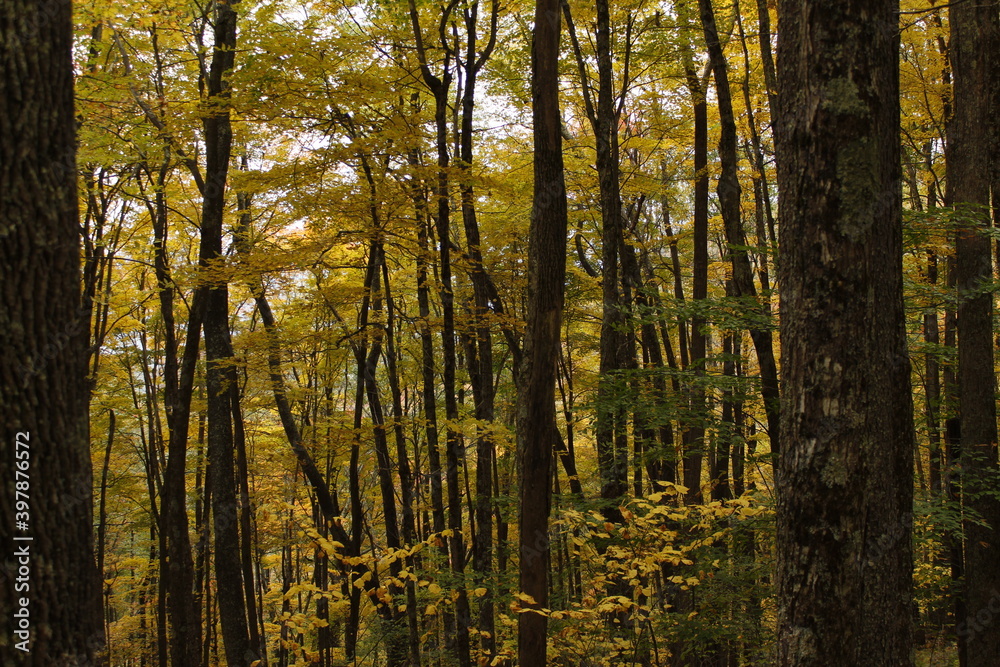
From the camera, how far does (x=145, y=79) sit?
10.3 m

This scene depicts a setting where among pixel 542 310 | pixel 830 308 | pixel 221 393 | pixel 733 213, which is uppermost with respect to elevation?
pixel 733 213

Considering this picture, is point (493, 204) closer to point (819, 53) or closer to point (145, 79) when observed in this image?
point (145, 79)

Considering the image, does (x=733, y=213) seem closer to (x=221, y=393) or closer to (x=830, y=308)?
(x=830, y=308)

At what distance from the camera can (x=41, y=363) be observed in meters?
2.07

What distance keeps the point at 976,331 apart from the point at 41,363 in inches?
315

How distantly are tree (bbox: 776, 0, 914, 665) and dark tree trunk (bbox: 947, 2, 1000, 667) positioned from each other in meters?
4.02

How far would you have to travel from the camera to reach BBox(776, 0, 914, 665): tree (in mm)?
3051

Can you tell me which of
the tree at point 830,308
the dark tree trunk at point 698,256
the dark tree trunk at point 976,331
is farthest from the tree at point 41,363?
the dark tree trunk at point 976,331

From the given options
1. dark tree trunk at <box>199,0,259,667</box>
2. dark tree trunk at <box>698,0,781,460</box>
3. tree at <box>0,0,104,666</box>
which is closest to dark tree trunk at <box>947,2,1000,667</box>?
dark tree trunk at <box>698,0,781,460</box>

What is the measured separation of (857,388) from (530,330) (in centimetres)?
280

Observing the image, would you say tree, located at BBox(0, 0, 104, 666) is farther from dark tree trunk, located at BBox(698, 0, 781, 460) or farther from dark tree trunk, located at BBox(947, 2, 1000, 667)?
dark tree trunk, located at BBox(947, 2, 1000, 667)

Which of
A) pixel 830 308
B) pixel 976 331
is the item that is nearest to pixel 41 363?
pixel 830 308

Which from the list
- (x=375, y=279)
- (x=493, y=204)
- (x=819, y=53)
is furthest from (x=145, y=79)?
(x=819, y=53)

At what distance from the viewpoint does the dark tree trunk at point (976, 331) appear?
6066 mm
